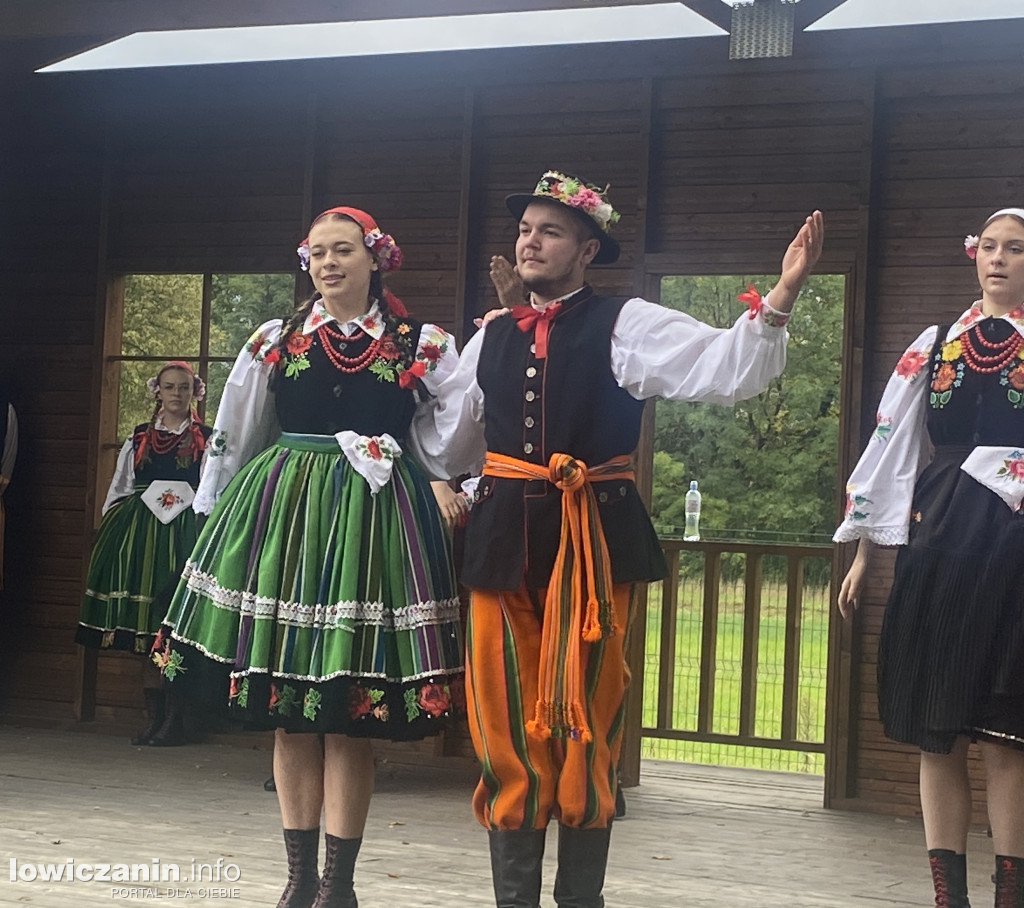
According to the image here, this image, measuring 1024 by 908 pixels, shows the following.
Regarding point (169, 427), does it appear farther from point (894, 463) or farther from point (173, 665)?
point (894, 463)

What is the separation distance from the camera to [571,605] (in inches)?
115

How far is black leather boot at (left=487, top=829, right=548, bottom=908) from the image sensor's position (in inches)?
114

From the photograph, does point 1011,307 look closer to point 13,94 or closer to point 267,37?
point 267,37

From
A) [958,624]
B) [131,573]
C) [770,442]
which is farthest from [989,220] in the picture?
[770,442]

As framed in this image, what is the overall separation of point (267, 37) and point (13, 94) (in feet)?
4.12

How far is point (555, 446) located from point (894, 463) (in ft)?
2.67

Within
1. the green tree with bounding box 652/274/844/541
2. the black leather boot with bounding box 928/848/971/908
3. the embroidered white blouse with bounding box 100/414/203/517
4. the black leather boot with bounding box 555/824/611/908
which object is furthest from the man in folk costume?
the green tree with bounding box 652/274/844/541

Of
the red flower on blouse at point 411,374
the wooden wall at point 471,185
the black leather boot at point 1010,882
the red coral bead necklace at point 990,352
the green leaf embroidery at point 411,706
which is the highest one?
the wooden wall at point 471,185

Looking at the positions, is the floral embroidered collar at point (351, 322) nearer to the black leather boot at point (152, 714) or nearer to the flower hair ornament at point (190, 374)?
the flower hair ornament at point (190, 374)

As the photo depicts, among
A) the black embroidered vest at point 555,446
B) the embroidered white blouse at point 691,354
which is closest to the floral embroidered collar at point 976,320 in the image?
the embroidered white blouse at point 691,354

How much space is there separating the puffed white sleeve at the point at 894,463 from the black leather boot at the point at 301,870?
4.36 feet

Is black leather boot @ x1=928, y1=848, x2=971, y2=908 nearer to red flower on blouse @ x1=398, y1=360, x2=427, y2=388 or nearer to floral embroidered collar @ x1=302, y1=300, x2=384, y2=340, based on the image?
red flower on blouse @ x1=398, y1=360, x2=427, y2=388

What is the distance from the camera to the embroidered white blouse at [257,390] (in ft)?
11.0

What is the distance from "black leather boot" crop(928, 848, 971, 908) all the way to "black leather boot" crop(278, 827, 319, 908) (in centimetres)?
130
